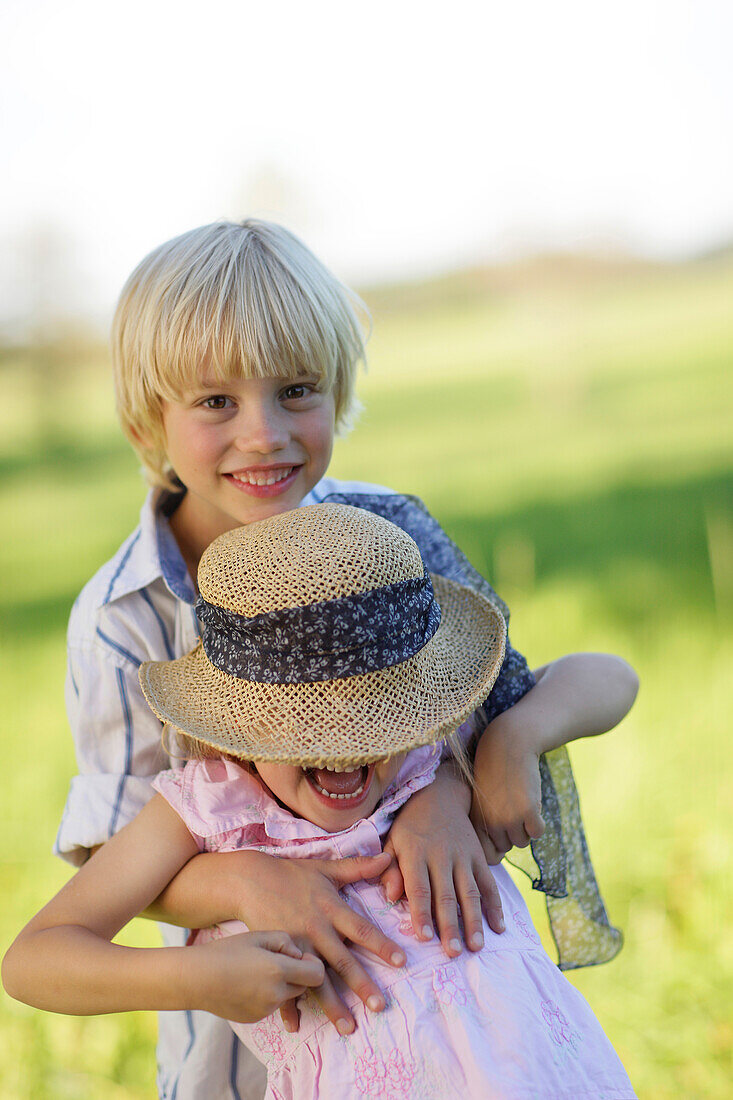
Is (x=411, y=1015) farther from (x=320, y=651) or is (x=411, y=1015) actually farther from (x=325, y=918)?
(x=320, y=651)

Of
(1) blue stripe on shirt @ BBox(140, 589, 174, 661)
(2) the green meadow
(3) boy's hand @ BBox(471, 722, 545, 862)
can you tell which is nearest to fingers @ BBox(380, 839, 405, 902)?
(3) boy's hand @ BBox(471, 722, 545, 862)

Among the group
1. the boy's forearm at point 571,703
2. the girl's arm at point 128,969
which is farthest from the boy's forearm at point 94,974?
→ the boy's forearm at point 571,703

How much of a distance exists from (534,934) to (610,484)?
5480 millimetres

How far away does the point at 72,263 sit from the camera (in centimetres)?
968

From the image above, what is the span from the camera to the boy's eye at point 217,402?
6.10ft

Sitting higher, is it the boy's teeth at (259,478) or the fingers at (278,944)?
the boy's teeth at (259,478)

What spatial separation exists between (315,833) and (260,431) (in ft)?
2.41

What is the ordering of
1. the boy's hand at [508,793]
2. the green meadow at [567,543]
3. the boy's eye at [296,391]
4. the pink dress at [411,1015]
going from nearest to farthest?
the pink dress at [411,1015] < the boy's hand at [508,793] < the boy's eye at [296,391] < the green meadow at [567,543]

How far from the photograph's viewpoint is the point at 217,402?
6.12ft

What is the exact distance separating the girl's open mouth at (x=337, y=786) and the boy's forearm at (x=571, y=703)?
0.32 metres

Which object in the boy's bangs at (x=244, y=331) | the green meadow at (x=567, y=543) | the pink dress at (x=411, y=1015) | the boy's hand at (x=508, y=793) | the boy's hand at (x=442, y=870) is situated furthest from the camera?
the green meadow at (x=567, y=543)

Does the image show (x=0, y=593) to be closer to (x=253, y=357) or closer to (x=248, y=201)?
(x=253, y=357)

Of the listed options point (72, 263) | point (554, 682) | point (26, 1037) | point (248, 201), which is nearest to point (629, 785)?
point (554, 682)

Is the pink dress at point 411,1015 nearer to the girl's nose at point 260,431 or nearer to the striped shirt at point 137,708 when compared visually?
the striped shirt at point 137,708
